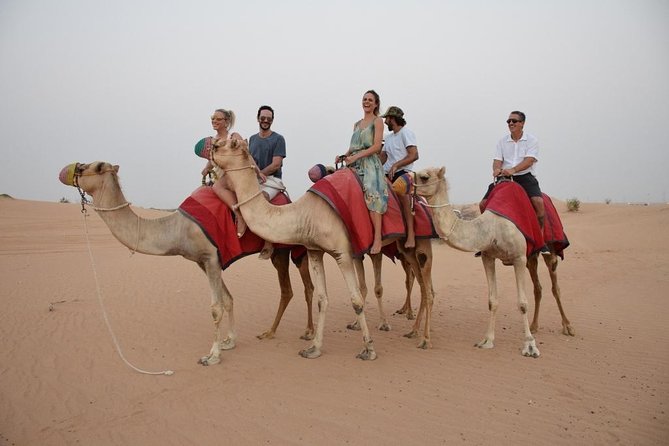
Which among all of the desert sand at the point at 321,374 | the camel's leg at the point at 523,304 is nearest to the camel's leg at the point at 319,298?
the desert sand at the point at 321,374

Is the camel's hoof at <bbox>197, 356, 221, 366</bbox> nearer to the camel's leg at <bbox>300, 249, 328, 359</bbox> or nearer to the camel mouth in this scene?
the camel's leg at <bbox>300, 249, 328, 359</bbox>

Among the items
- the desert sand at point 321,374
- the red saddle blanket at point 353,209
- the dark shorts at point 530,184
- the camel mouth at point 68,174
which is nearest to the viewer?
the desert sand at point 321,374

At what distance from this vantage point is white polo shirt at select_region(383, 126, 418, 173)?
6.42 m

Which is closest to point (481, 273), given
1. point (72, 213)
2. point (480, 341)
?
point (480, 341)

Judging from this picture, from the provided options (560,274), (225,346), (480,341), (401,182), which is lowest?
(560,274)

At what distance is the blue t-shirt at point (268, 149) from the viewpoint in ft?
20.8

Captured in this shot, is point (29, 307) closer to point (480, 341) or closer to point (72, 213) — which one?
point (480, 341)

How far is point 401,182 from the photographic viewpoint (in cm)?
542

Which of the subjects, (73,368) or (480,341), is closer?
(73,368)

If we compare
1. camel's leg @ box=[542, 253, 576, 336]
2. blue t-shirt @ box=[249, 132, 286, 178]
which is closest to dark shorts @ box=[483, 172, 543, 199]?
camel's leg @ box=[542, 253, 576, 336]

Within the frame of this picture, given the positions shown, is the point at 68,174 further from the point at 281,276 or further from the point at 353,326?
the point at 353,326

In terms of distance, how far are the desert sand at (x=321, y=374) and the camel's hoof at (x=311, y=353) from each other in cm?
10

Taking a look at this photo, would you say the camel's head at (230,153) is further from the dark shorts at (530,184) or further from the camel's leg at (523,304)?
the dark shorts at (530,184)

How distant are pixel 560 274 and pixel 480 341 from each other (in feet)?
23.0
